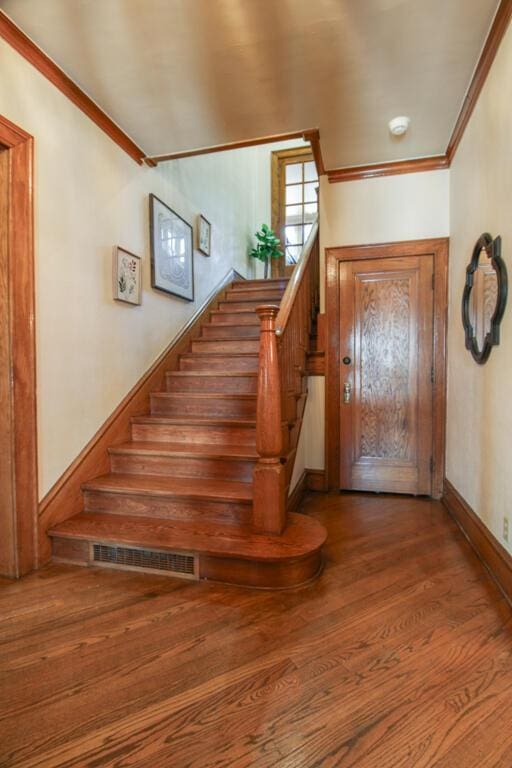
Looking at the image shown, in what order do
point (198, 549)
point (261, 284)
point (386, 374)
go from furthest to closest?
point (261, 284), point (386, 374), point (198, 549)

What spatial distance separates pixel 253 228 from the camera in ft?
18.9

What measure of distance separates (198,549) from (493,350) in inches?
66.8

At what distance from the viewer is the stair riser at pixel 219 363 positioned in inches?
128

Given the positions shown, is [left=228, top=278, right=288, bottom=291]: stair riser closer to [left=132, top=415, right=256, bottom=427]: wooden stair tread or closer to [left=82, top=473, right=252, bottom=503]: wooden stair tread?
[left=132, top=415, right=256, bottom=427]: wooden stair tread

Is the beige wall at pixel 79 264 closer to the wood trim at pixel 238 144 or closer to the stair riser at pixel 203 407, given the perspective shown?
the wood trim at pixel 238 144

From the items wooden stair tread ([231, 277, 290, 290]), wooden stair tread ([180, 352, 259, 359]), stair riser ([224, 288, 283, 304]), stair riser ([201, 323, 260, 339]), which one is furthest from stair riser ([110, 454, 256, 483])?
wooden stair tread ([231, 277, 290, 290])

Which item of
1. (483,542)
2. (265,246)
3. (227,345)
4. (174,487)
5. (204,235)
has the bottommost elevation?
(483,542)

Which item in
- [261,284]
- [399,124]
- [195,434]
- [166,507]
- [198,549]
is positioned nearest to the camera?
[198,549]

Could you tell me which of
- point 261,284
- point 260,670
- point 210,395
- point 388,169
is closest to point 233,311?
point 261,284

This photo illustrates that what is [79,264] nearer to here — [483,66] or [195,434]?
[195,434]

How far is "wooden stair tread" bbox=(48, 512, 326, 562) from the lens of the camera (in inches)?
69.1

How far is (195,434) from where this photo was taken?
2.64 metres

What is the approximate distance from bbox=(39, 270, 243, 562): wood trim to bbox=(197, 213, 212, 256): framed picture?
2.67 feet

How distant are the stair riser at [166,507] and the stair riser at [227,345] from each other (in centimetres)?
158
